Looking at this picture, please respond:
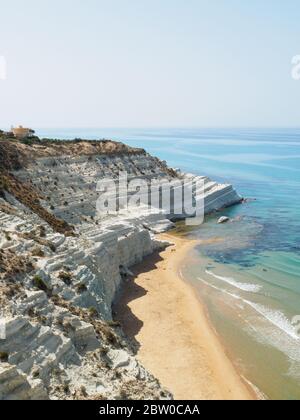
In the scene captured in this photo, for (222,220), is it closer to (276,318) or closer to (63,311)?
(276,318)

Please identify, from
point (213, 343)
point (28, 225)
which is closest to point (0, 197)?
point (28, 225)

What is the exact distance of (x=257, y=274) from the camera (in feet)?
153

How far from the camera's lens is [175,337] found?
33875mm

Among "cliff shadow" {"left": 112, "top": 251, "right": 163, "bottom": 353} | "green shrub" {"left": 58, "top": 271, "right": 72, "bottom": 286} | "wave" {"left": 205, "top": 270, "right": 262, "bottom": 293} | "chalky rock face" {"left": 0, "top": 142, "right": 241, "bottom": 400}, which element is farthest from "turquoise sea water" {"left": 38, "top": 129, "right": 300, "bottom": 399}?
"green shrub" {"left": 58, "top": 271, "right": 72, "bottom": 286}

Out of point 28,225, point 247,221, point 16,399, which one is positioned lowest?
point 247,221

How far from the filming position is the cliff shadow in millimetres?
34031

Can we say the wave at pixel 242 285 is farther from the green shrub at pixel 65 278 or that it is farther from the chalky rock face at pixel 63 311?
the green shrub at pixel 65 278

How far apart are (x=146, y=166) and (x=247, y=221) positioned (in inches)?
743

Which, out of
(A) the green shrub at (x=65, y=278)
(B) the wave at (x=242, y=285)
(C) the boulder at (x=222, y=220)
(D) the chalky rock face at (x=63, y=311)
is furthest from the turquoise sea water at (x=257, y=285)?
(A) the green shrub at (x=65, y=278)

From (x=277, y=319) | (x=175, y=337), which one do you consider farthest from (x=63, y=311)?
(x=277, y=319)

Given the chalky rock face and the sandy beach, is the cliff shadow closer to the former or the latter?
the sandy beach

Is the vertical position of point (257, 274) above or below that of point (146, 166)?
below
